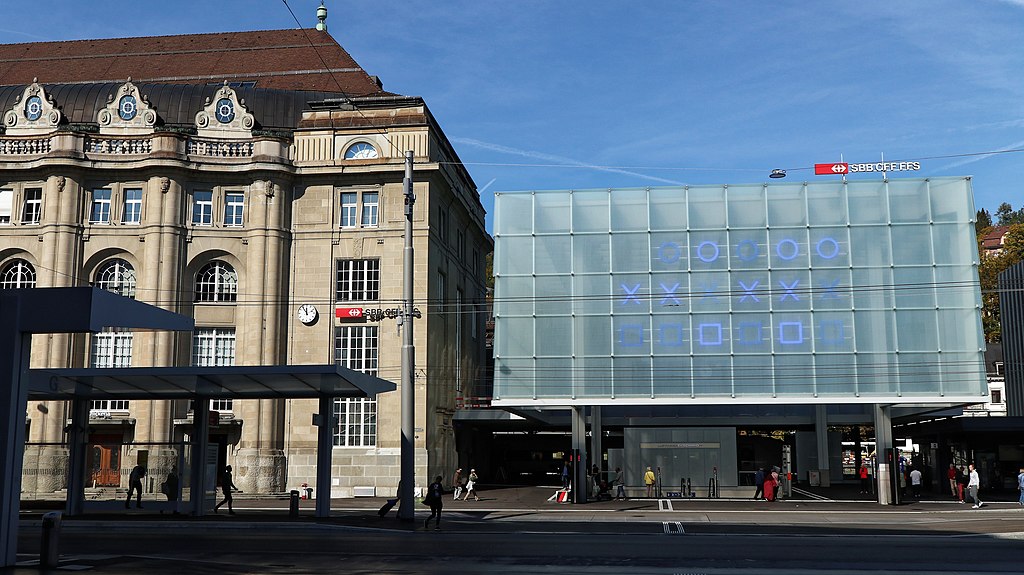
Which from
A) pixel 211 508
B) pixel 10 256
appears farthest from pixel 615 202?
pixel 10 256

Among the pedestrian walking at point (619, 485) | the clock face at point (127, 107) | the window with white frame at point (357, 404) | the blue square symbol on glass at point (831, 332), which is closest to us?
the blue square symbol on glass at point (831, 332)

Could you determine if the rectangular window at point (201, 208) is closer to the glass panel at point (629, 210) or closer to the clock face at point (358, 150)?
the clock face at point (358, 150)

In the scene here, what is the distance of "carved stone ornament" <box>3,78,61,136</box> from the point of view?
49.4m

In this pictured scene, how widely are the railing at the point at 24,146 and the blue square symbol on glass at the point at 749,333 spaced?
1310 inches

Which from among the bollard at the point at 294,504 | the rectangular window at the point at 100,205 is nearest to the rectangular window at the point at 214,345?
the rectangular window at the point at 100,205

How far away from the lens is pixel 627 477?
1609 inches

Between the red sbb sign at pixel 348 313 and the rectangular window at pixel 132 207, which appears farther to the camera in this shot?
the rectangular window at pixel 132 207

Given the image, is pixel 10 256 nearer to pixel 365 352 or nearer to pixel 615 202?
pixel 365 352

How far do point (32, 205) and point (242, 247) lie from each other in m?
10.4

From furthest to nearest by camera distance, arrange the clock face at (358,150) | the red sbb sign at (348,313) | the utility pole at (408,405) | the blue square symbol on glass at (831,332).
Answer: the clock face at (358,150) → the red sbb sign at (348,313) → the blue square symbol on glass at (831,332) → the utility pole at (408,405)

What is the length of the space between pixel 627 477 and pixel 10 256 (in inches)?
1223

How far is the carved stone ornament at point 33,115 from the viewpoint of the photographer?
162ft

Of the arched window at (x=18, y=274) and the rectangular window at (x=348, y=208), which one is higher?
the rectangular window at (x=348, y=208)

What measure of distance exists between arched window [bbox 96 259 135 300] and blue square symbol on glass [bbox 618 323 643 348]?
2421cm
